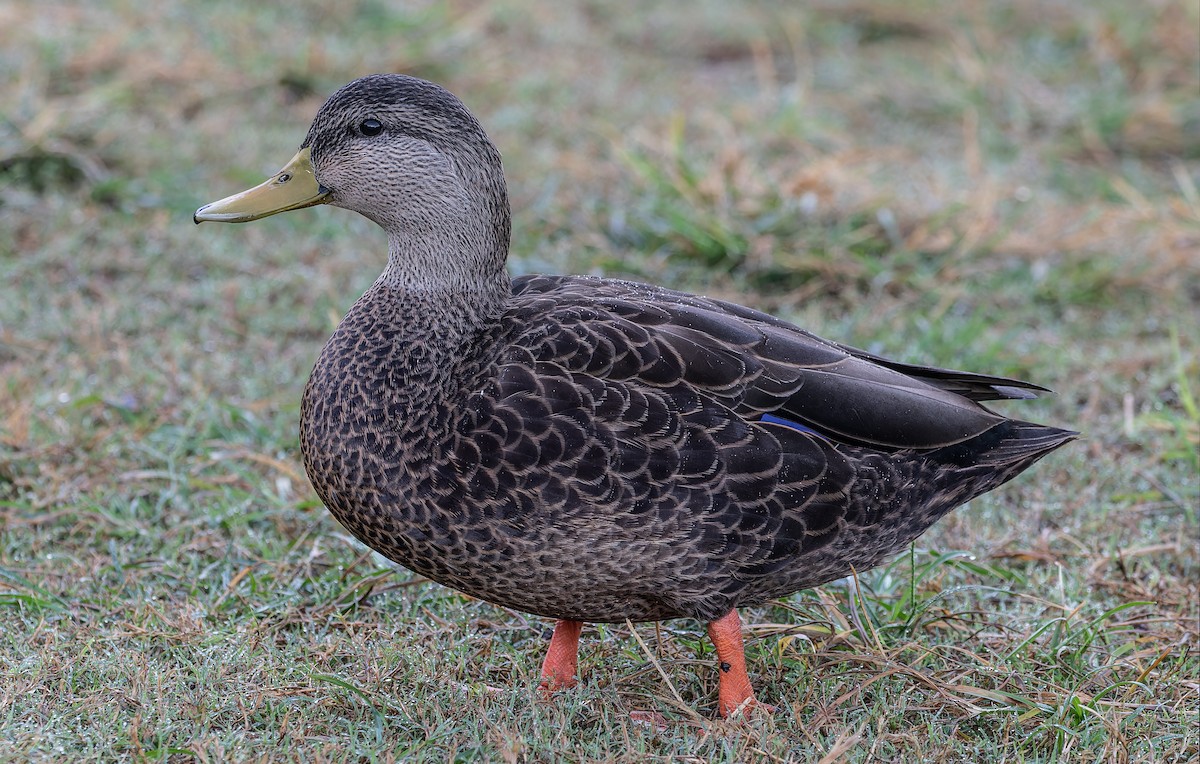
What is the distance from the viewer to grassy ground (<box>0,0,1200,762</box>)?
2.85 meters

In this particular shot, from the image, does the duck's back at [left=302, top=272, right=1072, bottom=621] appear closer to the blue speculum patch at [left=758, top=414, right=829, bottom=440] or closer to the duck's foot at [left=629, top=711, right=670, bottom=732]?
the blue speculum patch at [left=758, top=414, right=829, bottom=440]

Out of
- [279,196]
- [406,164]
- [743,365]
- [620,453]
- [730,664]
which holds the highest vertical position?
[406,164]

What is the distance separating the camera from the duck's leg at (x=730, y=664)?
285 centimetres

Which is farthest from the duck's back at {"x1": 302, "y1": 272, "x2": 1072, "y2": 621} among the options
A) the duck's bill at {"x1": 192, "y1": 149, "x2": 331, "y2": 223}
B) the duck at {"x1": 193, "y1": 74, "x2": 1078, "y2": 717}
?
the duck's bill at {"x1": 192, "y1": 149, "x2": 331, "y2": 223}

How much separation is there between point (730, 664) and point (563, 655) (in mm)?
392

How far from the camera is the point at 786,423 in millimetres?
2820

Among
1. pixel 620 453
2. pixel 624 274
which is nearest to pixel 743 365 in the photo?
pixel 620 453

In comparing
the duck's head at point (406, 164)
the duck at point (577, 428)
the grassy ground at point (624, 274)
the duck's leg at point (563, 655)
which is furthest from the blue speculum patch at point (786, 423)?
the duck's head at point (406, 164)

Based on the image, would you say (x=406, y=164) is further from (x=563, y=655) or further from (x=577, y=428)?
(x=563, y=655)

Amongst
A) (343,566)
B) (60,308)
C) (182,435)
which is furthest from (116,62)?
(343,566)

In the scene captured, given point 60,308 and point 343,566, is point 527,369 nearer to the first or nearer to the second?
point 343,566

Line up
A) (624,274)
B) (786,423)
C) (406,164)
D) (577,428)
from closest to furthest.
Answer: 1. (577,428)
2. (786,423)
3. (406,164)
4. (624,274)

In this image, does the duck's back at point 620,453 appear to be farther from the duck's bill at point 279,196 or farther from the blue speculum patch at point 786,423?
the duck's bill at point 279,196

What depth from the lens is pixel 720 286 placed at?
5.12 m
